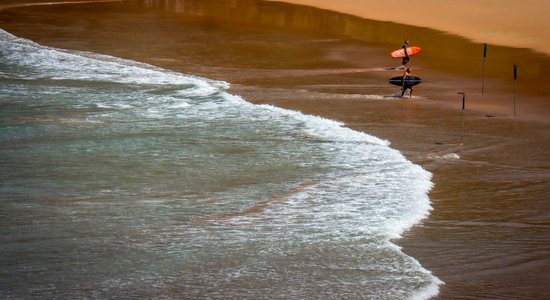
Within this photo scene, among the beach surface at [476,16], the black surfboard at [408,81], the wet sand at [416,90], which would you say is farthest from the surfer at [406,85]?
the beach surface at [476,16]

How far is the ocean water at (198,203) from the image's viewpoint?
26.3ft

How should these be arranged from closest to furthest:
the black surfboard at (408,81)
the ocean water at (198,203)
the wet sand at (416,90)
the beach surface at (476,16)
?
the ocean water at (198,203) → the wet sand at (416,90) → the black surfboard at (408,81) → the beach surface at (476,16)

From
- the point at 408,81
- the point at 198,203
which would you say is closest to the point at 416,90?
the point at 408,81

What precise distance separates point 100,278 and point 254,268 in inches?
47.9

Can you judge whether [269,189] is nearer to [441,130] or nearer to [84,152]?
[84,152]

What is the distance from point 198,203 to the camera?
33.4 feet

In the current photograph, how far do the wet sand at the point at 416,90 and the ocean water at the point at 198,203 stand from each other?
0.40 metres

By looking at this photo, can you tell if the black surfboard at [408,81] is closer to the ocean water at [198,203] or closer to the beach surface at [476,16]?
the ocean water at [198,203]

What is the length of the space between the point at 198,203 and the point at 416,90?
25.1ft

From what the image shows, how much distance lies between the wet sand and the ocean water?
403 mm

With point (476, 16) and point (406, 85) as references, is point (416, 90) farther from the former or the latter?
point (476, 16)

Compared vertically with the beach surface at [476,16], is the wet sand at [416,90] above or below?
below

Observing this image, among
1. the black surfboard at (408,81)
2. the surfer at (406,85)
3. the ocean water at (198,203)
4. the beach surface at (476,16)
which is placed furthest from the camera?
the beach surface at (476,16)

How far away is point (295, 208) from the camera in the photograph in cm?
1002
